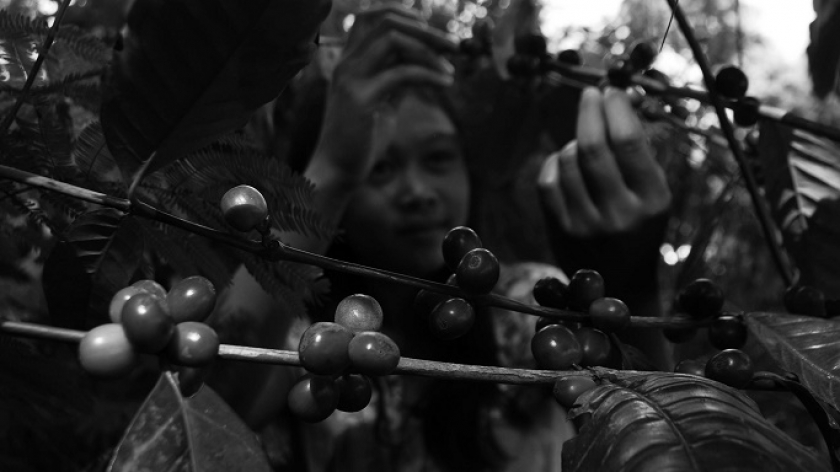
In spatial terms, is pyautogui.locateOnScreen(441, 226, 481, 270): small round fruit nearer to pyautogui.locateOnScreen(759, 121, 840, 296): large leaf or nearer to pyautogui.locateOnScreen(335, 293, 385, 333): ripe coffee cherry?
pyautogui.locateOnScreen(335, 293, 385, 333): ripe coffee cherry

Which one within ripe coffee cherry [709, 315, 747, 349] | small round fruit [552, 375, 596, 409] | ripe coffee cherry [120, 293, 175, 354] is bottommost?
ripe coffee cherry [709, 315, 747, 349]

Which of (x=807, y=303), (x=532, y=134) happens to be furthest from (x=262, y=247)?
(x=532, y=134)

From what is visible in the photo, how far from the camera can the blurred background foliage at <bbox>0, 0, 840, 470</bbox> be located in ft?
3.03

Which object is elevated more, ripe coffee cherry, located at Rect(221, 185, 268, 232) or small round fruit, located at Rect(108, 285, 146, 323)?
ripe coffee cherry, located at Rect(221, 185, 268, 232)

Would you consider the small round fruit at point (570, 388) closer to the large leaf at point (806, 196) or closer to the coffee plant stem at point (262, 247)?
the coffee plant stem at point (262, 247)

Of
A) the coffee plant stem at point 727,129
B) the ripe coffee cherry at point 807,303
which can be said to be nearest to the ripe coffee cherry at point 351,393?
the ripe coffee cherry at point 807,303

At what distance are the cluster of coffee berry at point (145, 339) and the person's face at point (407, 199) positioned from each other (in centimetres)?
99

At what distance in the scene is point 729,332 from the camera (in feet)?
1.80

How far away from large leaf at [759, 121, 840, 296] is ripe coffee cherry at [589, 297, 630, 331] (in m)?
0.41

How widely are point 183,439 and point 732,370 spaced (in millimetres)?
310

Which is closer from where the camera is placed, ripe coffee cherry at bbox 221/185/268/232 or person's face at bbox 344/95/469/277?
ripe coffee cherry at bbox 221/185/268/232

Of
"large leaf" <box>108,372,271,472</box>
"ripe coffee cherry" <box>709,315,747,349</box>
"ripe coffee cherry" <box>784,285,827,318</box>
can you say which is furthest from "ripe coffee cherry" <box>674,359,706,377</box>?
"large leaf" <box>108,372,271,472</box>

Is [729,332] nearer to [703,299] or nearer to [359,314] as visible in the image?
[703,299]

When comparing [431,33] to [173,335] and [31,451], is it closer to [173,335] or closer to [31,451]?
[31,451]
